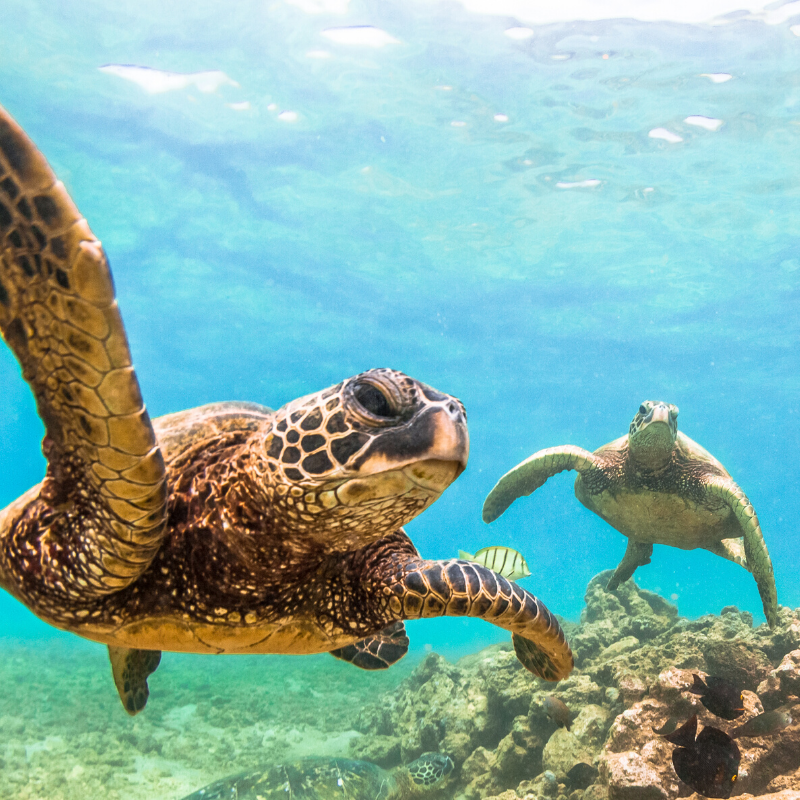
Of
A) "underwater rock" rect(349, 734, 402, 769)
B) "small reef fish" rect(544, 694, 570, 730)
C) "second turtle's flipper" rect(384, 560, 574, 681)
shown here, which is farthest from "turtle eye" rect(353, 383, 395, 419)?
"underwater rock" rect(349, 734, 402, 769)

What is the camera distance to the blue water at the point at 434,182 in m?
12.3

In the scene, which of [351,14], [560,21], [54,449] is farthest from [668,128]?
[54,449]

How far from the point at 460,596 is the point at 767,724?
9.34ft

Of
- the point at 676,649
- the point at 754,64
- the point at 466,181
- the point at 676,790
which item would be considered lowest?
the point at 676,649

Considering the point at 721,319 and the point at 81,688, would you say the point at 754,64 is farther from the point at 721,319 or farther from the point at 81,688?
the point at 81,688

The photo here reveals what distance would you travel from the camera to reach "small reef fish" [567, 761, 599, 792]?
15.0 ft

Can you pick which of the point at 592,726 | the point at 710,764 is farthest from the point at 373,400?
the point at 592,726

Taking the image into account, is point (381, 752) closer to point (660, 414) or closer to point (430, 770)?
point (430, 770)

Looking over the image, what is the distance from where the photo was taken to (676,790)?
11.5 feet

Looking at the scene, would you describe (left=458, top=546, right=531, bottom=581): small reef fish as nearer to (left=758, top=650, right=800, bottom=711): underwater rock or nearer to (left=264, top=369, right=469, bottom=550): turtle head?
(left=758, top=650, right=800, bottom=711): underwater rock

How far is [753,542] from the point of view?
6320 millimetres

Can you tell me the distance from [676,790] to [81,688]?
1332 cm

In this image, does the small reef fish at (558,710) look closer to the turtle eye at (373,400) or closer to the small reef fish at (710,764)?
the small reef fish at (710,764)

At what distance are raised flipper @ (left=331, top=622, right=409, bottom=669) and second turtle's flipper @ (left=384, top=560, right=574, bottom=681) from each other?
1119 millimetres
